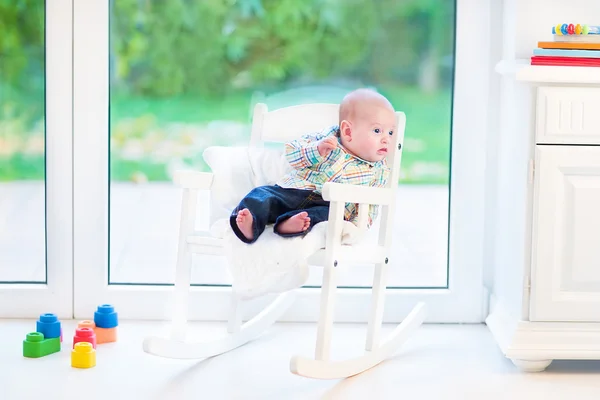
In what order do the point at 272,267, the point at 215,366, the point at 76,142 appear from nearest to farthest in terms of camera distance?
1. the point at 272,267
2. the point at 215,366
3. the point at 76,142

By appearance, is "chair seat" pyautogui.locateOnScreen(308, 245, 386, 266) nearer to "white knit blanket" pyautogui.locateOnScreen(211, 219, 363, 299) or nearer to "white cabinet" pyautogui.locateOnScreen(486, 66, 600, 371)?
"white knit blanket" pyautogui.locateOnScreen(211, 219, 363, 299)

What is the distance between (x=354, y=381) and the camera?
231 centimetres

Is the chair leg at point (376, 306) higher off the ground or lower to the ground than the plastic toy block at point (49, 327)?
higher

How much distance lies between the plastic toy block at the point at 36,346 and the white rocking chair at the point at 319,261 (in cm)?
36

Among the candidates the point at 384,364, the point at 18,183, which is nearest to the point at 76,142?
the point at 18,183

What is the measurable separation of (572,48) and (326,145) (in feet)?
2.26

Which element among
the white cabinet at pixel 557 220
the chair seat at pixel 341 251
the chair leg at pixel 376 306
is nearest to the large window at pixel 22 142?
the chair seat at pixel 341 251

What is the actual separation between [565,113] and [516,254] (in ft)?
1.35

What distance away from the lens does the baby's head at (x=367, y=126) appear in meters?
2.41

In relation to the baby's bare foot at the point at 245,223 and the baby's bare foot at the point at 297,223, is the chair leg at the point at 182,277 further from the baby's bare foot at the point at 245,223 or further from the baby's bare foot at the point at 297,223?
the baby's bare foot at the point at 297,223

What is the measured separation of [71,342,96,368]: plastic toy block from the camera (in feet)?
7.82

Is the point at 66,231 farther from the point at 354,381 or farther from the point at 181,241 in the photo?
the point at 354,381

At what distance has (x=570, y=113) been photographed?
2.35m

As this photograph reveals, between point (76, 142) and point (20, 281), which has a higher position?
point (76, 142)
